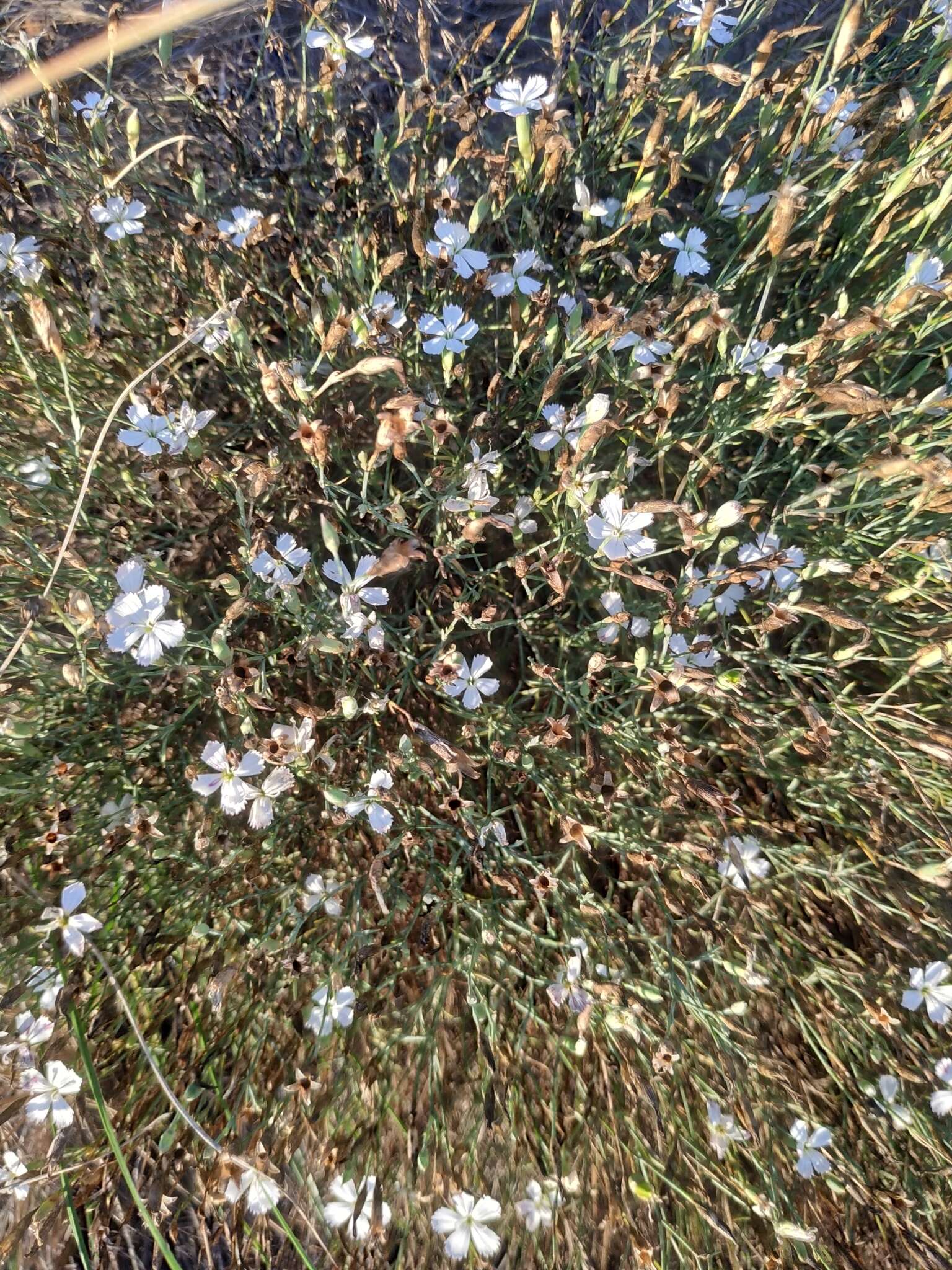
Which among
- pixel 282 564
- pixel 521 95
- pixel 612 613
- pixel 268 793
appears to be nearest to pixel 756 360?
pixel 612 613

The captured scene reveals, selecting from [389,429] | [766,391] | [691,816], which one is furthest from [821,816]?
[389,429]

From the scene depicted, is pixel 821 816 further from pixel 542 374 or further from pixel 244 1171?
pixel 244 1171

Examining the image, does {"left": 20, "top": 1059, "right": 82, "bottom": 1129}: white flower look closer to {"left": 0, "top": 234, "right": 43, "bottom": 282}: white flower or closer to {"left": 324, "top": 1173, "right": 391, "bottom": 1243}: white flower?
{"left": 324, "top": 1173, "right": 391, "bottom": 1243}: white flower

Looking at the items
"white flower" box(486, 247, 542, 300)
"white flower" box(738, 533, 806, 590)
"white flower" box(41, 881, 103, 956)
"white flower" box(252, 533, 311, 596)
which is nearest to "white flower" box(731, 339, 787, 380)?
"white flower" box(738, 533, 806, 590)

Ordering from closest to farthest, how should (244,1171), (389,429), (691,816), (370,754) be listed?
(389,429)
(244,1171)
(370,754)
(691,816)

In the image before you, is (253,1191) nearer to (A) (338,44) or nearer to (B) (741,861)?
(B) (741,861)
